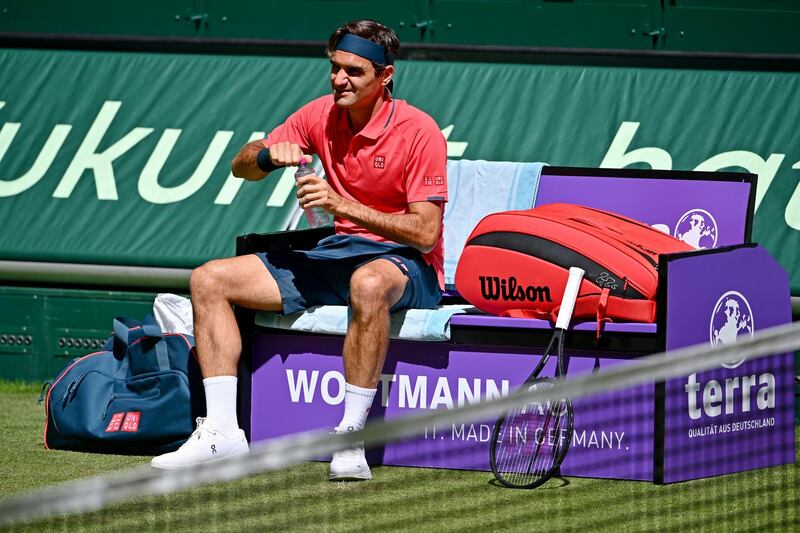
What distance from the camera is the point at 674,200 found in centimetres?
545

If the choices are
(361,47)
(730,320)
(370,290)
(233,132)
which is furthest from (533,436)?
(233,132)

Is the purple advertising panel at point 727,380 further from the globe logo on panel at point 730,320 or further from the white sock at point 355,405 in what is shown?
the white sock at point 355,405

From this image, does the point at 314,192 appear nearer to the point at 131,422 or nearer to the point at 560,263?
the point at 560,263

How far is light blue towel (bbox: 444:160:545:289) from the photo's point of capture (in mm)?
5602

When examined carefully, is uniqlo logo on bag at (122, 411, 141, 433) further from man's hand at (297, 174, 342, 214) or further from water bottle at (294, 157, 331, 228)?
man's hand at (297, 174, 342, 214)

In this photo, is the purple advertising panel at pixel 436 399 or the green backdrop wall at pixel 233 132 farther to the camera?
the green backdrop wall at pixel 233 132

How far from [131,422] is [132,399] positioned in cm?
11

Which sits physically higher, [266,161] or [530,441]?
[266,161]

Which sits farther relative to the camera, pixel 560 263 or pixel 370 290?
pixel 560 263

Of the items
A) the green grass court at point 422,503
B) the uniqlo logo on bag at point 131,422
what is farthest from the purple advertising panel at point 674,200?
the uniqlo logo on bag at point 131,422

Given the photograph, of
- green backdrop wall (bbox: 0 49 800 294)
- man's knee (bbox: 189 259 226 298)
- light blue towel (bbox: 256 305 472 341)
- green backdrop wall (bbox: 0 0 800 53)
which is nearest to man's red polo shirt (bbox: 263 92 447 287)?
light blue towel (bbox: 256 305 472 341)

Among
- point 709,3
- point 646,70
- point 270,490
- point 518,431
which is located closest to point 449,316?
point 518,431

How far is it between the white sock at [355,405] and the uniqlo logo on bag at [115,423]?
858 mm

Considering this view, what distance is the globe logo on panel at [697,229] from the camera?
5.37m
